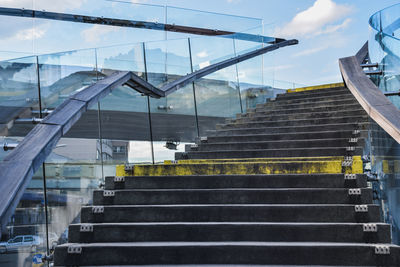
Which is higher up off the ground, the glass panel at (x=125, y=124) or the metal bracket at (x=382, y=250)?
the glass panel at (x=125, y=124)

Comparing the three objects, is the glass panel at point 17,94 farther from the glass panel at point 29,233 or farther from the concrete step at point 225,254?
the concrete step at point 225,254

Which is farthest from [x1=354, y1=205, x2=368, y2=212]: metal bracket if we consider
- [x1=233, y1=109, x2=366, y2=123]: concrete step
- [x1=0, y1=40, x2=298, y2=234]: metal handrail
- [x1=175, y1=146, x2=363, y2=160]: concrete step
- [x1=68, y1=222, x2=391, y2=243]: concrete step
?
[x1=233, y1=109, x2=366, y2=123]: concrete step

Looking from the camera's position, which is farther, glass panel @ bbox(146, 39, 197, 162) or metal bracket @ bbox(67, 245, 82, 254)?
glass panel @ bbox(146, 39, 197, 162)

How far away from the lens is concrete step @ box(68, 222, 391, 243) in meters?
2.78

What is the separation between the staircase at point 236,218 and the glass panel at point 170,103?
1235 millimetres

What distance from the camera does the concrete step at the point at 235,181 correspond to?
3375mm

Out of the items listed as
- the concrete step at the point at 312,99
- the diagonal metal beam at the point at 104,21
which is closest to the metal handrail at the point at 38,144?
the concrete step at the point at 312,99

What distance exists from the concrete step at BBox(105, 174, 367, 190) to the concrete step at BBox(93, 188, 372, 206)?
170mm

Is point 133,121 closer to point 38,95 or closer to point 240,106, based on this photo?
point 38,95

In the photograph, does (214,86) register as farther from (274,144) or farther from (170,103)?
(274,144)

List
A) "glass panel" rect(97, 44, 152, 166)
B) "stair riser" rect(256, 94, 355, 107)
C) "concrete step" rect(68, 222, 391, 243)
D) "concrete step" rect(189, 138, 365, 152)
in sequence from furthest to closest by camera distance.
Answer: "stair riser" rect(256, 94, 355, 107)
"concrete step" rect(189, 138, 365, 152)
"glass panel" rect(97, 44, 152, 166)
"concrete step" rect(68, 222, 391, 243)

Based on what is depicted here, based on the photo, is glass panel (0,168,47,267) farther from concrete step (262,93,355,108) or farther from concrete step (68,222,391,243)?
concrete step (262,93,355,108)

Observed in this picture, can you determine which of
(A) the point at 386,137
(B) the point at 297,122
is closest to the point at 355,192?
(A) the point at 386,137

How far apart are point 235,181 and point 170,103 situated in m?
2.47
